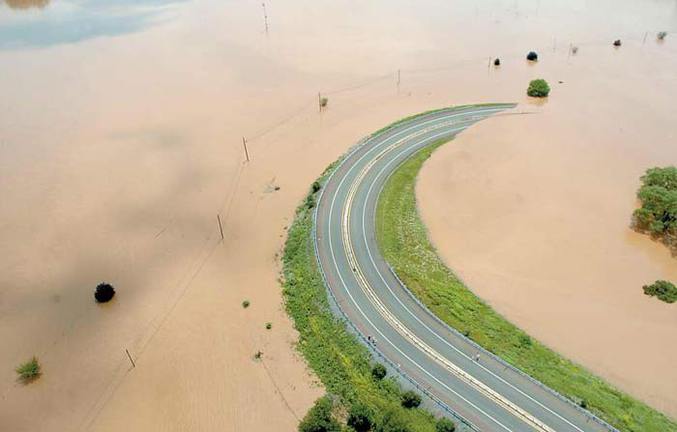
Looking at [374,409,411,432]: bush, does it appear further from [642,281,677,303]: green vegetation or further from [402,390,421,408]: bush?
[642,281,677,303]: green vegetation

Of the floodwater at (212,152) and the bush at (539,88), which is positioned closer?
the floodwater at (212,152)

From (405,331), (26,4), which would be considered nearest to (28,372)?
(405,331)

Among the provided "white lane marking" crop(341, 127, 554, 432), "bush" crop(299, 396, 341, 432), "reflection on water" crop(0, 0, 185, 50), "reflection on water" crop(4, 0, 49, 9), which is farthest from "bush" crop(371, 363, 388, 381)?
"reflection on water" crop(4, 0, 49, 9)

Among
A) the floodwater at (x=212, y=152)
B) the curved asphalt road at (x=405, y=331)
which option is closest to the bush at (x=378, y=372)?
the curved asphalt road at (x=405, y=331)

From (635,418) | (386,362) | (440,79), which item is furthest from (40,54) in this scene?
(635,418)

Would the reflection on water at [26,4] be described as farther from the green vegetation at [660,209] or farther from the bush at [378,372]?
the green vegetation at [660,209]
